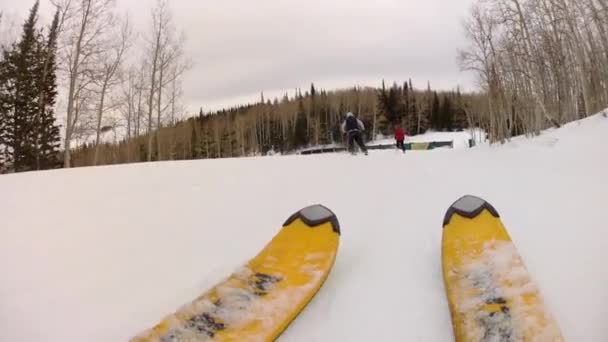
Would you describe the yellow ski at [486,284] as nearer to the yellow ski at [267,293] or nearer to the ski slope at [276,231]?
the ski slope at [276,231]

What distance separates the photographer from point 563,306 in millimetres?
2123

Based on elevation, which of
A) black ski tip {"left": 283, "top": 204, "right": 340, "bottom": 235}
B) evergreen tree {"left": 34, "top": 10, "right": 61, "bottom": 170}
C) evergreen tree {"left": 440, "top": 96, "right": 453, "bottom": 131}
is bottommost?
black ski tip {"left": 283, "top": 204, "right": 340, "bottom": 235}

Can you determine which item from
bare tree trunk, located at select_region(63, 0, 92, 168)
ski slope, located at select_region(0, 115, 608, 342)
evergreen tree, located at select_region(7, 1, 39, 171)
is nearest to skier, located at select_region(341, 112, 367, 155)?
ski slope, located at select_region(0, 115, 608, 342)

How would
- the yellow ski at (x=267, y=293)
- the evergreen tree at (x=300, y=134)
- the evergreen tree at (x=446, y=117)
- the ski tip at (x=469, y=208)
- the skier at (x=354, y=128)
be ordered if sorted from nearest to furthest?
the yellow ski at (x=267, y=293)
the ski tip at (x=469, y=208)
the skier at (x=354, y=128)
the evergreen tree at (x=300, y=134)
the evergreen tree at (x=446, y=117)

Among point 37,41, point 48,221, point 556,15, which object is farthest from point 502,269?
point 37,41

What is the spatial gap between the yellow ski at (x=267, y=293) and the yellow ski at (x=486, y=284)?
863 mm

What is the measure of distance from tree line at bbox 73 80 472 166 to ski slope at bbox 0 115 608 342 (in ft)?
125

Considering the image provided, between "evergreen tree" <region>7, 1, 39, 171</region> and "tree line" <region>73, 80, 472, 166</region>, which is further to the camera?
"tree line" <region>73, 80, 472, 166</region>

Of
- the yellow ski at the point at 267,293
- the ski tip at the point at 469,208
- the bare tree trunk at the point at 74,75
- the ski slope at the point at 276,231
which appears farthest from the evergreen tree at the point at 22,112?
the ski tip at the point at 469,208

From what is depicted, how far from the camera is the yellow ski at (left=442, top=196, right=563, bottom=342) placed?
5.88 ft

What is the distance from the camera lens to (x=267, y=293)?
2.30 m

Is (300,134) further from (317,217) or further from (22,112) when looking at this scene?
(317,217)

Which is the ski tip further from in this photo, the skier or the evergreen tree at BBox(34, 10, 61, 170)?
the evergreen tree at BBox(34, 10, 61, 170)

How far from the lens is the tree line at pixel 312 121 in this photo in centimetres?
4756
